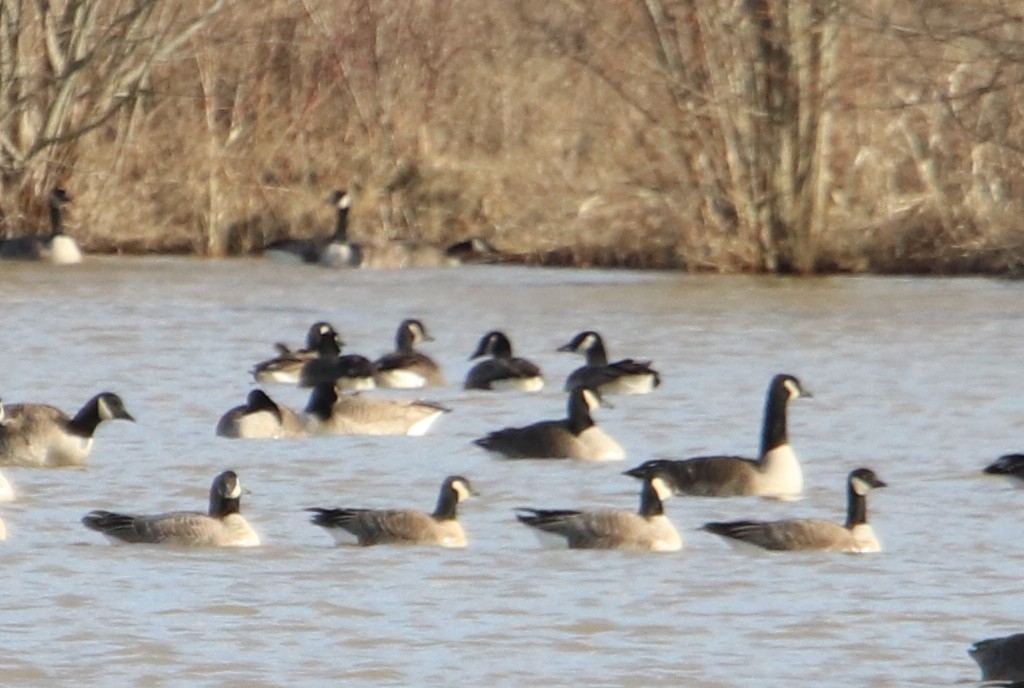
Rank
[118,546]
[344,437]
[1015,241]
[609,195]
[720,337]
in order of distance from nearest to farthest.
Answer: [118,546] → [344,437] → [720,337] → [1015,241] → [609,195]

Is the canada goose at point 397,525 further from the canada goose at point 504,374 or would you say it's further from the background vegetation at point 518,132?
the background vegetation at point 518,132

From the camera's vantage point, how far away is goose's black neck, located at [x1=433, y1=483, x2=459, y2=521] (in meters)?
10.3

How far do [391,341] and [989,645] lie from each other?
1290 cm

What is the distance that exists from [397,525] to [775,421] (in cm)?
261

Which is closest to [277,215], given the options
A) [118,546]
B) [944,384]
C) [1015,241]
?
[1015,241]

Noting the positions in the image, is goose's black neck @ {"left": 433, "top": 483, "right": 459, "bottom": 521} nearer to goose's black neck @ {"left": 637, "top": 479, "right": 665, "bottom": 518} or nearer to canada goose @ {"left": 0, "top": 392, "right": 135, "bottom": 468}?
goose's black neck @ {"left": 637, "top": 479, "right": 665, "bottom": 518}

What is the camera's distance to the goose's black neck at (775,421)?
1209 centimetres

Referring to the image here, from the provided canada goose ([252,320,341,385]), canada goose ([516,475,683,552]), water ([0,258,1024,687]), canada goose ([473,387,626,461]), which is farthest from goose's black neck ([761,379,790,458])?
canada goose ([252,320,341,385])

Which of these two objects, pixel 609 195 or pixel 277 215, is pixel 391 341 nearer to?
pixel 609 195

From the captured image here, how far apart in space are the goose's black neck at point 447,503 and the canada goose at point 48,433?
2.90 metres

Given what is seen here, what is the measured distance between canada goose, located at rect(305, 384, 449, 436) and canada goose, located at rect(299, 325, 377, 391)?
5.74 feet

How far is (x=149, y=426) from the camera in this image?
14.5m

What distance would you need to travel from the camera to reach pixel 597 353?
16797mm

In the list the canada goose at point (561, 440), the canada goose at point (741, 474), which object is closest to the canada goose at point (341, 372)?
the canada goose at point (561, 440)
